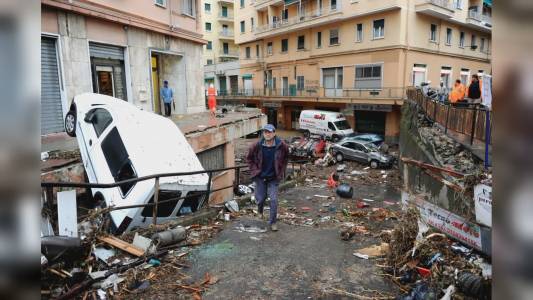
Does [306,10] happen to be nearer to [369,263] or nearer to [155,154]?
[155,154]

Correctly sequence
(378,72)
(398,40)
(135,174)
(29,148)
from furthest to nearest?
(378,72) → (398,40) → (135,174) → (29,148)

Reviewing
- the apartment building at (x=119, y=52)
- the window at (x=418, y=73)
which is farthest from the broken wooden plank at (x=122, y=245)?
the window at (x=418, y=73)

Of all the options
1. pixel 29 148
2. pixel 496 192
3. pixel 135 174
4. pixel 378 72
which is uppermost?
pixel 378 72

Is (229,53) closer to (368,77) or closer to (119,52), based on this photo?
(368,77)

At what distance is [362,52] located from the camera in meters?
28.8

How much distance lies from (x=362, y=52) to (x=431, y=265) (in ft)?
89.8

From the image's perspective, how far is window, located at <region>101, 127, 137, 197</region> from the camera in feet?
22.0

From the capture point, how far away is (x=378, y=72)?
91.4 feet

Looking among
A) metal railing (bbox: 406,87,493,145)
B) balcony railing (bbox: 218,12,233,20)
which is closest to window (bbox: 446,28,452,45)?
metal railing (bbox: 406,87,493,145)

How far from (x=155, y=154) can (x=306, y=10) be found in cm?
3052

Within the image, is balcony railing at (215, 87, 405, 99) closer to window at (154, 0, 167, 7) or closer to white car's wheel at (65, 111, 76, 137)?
window at (154, 0, 167, 7)

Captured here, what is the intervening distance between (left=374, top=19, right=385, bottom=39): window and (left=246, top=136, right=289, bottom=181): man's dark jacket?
24.8 metres

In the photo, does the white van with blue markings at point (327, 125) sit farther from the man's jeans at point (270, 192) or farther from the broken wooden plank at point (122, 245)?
the broken wooden plank at point (122, 245)

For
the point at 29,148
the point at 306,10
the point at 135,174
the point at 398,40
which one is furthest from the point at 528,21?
the point at 306,10
